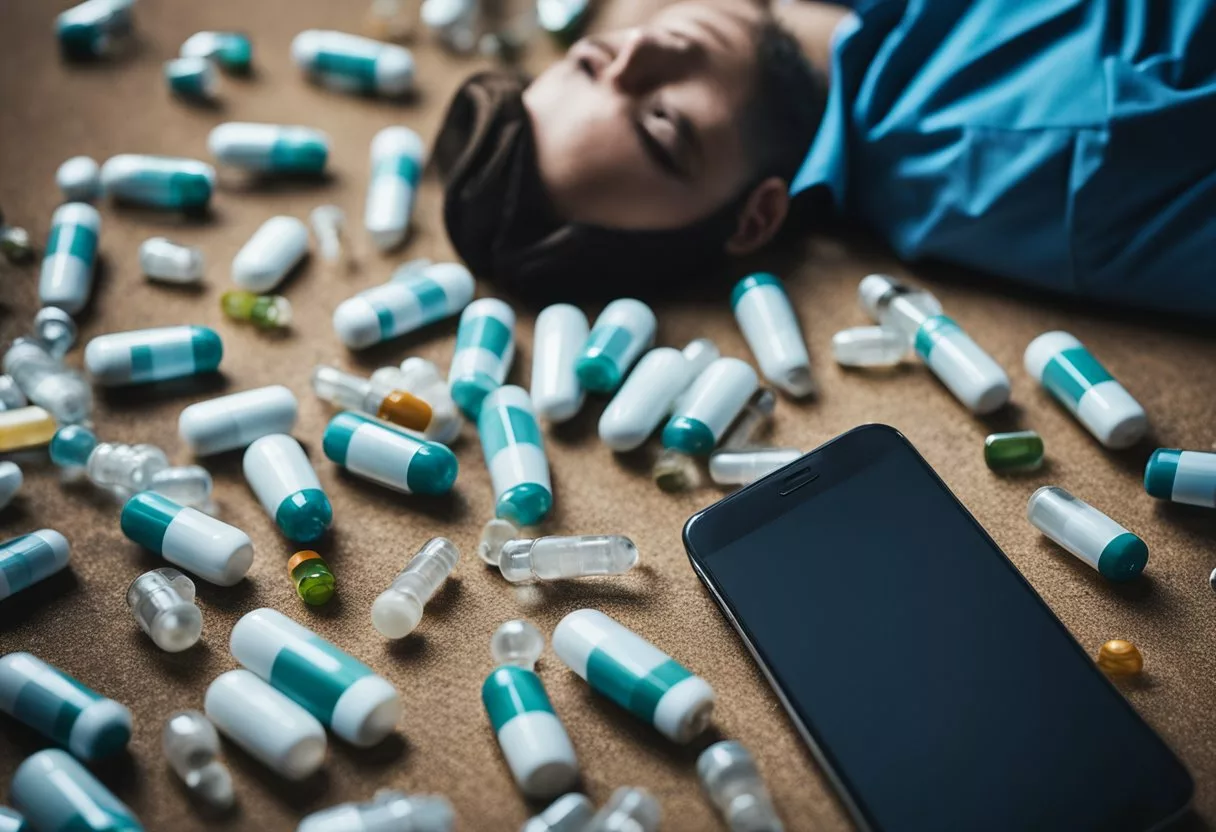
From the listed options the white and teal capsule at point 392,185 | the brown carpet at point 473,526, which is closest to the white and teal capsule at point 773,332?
the brown carpet at point 473,526

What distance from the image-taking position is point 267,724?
47.6 inches

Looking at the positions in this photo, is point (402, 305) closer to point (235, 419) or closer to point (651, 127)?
point (235, 419)

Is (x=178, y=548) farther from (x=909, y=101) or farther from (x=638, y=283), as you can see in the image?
(x=909, y=101)

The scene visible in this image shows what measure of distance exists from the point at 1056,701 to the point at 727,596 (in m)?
0.39

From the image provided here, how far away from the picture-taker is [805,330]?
1.81m

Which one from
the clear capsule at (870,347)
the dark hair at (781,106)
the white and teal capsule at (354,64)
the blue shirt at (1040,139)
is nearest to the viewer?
the blue shirt at (1040,139)

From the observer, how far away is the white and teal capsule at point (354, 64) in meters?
2.21

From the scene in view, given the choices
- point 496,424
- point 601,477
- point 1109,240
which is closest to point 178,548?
point 496,424

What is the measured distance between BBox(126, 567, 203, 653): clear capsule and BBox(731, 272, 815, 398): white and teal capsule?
36.2 inches

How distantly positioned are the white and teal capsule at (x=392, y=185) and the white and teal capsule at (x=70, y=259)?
488 millimetres

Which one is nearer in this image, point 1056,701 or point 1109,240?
point 1056,701

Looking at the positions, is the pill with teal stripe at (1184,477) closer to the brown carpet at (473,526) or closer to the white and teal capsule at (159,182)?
the brown carpet at (473,526)

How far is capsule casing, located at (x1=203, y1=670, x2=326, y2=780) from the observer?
1196mm

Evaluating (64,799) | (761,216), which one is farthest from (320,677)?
(761,216)
